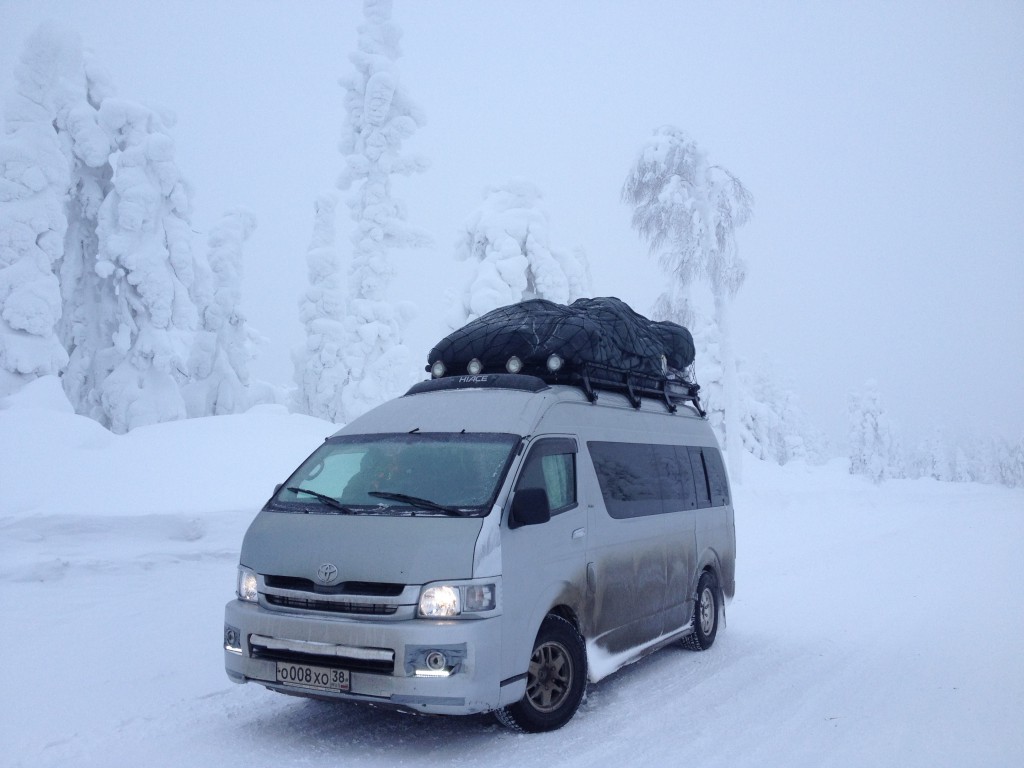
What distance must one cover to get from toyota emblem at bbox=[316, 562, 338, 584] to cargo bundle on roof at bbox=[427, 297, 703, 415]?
8.07 feet

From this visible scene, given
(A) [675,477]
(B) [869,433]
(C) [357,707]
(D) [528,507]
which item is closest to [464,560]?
(D) [528,507]

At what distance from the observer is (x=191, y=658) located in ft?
25.5

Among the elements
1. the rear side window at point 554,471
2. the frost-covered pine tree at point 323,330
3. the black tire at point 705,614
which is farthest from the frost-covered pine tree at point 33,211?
the rear side window at point 554,471

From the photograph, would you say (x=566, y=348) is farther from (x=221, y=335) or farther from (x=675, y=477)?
(x=221, y=335)

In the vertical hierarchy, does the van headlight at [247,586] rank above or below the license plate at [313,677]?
above

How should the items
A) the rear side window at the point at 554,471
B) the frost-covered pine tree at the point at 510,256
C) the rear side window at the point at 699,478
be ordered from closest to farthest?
the rear side window at the point at 554,471 < the rear side window at the point at 699,478 < the frost-covered pine tree at the point at 510,256

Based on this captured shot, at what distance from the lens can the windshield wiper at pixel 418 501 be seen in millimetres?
5441

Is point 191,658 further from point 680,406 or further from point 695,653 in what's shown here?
point 680,406

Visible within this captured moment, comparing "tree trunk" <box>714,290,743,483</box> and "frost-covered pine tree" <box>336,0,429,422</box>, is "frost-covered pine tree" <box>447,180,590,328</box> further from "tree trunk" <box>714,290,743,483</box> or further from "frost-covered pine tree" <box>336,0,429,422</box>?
"tree trunk" <box>714,290,743,483</box>

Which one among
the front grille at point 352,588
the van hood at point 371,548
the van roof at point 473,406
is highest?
the van roof at point 473,406

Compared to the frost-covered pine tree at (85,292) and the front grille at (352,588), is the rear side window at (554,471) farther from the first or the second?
the frost-covered pine tree at (85,292)

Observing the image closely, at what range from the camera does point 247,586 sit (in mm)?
5730

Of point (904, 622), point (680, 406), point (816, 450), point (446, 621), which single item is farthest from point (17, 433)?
point (816, 450)

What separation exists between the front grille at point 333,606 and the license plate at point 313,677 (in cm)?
35
